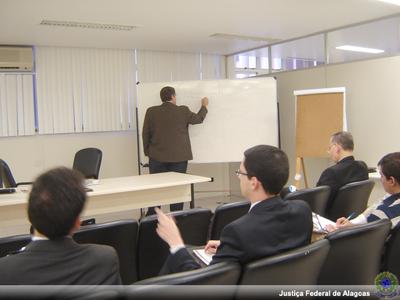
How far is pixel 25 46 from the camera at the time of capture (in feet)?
18.5

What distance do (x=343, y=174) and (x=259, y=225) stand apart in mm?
1957

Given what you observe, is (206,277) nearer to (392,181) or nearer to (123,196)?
(392,181)

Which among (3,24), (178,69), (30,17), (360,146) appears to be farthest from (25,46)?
(360,146)

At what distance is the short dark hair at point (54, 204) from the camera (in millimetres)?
1276

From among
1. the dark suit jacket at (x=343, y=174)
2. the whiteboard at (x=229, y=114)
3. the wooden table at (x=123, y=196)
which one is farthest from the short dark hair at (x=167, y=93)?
the dark suit jacket at (x=343, y=174)

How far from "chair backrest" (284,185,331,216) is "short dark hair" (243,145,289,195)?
3.24ft

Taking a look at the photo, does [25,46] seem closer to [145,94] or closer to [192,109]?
[145,94]

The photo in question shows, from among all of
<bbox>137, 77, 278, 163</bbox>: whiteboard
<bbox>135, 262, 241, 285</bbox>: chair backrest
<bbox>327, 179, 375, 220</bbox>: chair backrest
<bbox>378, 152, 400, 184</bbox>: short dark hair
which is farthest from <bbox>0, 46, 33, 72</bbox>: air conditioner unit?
<bbox>135, 262, 241, 285</bbox>: chair backrest

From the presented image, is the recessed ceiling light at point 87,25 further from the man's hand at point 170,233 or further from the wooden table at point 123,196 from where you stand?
the man's hand at point 170,233

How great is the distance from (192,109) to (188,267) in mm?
4402

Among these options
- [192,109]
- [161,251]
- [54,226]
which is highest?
[192,109]

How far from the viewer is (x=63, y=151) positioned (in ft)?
19.9

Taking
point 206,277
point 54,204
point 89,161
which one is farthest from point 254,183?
point 89,161

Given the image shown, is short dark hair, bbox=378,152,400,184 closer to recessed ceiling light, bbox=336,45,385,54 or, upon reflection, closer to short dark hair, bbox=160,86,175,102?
recessed ceiling light, bbox=336,45,385,54
